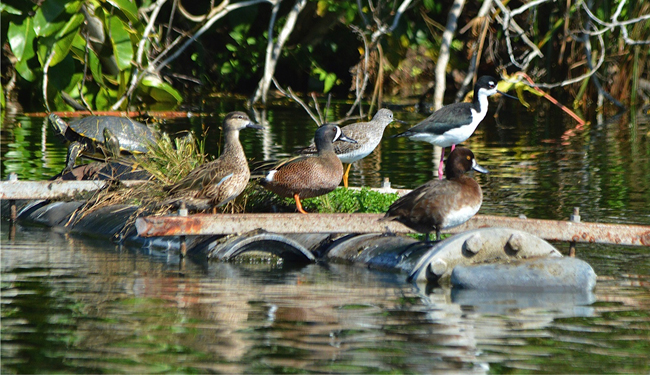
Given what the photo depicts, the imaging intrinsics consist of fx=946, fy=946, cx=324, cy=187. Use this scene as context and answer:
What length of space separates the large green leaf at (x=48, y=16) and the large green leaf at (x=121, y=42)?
1263 mm

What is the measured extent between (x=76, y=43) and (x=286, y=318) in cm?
1813

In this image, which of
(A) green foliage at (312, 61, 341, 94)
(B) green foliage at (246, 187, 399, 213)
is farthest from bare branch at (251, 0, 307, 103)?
(B) green foliage at (246, 187, 399, 213)

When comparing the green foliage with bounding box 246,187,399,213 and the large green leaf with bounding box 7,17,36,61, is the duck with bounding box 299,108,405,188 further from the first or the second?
the large green leaf with bounding box 7,17,36,61

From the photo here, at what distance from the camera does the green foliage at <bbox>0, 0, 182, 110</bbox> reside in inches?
848

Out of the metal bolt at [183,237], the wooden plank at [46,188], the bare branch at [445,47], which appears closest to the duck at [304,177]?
the metal bolt at [183,237]

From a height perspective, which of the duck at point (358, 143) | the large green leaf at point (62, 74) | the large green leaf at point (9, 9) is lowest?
the duck at point (358, 143)

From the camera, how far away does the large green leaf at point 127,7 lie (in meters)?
22.0

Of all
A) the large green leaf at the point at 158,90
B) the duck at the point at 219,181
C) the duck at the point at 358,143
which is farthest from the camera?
the large green leaf at the point at 158,90

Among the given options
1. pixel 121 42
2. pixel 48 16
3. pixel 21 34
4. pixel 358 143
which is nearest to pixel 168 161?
pixel 358 143

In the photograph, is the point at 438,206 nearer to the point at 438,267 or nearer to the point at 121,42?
the point at 438,267

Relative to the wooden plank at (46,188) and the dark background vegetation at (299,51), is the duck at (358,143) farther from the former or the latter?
the dark background vegetation at (299,51)

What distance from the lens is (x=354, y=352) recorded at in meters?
5.39

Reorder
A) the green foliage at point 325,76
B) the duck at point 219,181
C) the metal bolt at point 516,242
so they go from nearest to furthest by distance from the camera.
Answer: the metal bolt at point 516,242 → the duck at point 219,181 → the green foliage at point 325,76

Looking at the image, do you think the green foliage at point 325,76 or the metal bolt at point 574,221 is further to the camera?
the green foliage at point 325,76
